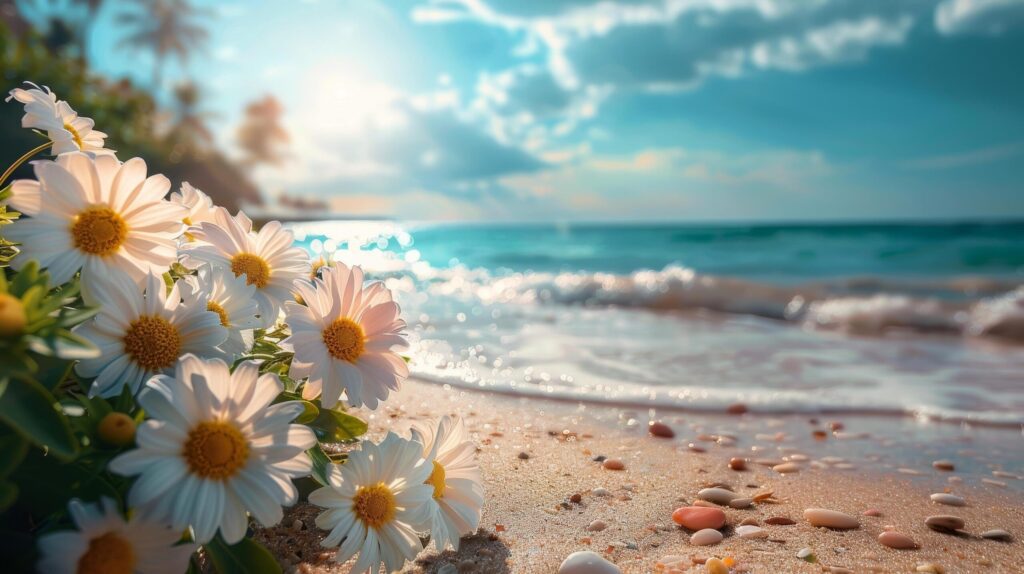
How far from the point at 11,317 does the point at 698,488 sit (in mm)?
2124

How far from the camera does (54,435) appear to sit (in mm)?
987

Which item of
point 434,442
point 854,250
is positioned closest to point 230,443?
point 434,442

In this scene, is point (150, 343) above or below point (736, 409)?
above

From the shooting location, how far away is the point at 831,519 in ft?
6.95

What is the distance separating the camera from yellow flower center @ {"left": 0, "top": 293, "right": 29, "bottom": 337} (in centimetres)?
89

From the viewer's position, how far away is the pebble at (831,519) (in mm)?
2105

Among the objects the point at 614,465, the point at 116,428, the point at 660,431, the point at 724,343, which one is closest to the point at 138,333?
the point at 116,428

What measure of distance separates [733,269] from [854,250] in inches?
448

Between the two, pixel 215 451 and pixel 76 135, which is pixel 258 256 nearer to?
pixel 76 135

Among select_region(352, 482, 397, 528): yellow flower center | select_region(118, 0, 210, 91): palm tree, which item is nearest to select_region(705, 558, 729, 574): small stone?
select_region(352, 482, 397, 528): yellow flower center

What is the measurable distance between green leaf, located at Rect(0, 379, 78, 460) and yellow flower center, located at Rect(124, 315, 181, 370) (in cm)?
20

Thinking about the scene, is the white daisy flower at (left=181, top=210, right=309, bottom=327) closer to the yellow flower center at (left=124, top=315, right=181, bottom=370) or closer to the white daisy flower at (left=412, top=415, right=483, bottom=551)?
the yellow flower center at (left=124, top=315, right=181, bottom=370)

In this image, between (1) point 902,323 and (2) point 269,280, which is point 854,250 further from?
(2) point 269,280

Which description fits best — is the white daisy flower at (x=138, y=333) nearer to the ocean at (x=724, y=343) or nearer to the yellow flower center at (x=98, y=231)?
the yellow flower center at (x=98, y=231)
